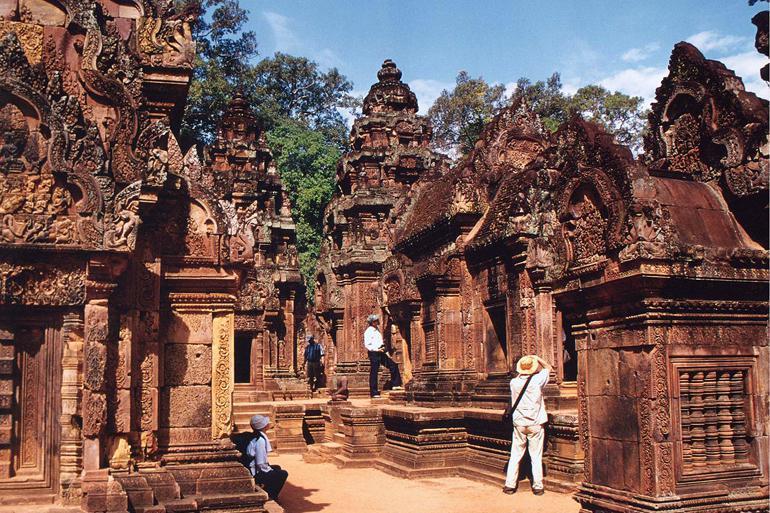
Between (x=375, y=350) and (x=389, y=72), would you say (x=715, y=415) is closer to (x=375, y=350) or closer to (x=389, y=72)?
(x=375, y=350)

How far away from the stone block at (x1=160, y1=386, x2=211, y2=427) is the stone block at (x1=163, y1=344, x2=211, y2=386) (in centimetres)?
8

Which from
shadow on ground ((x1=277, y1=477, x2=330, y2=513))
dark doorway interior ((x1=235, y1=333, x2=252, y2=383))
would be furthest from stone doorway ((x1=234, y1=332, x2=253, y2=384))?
shadow on ground ((x1=277, y1=477, x2=330, y2=513))

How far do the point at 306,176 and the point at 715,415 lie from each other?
33.3 m

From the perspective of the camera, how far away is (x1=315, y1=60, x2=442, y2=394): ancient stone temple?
22.8 m

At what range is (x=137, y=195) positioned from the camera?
7527mm

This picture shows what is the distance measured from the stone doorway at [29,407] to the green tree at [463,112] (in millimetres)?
35360

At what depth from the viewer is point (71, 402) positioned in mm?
7441

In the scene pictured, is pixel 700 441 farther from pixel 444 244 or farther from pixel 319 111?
pixel 319 111

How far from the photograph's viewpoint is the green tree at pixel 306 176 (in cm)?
3744

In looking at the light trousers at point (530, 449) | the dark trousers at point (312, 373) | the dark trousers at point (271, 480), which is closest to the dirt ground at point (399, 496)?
the light trousers at point (530, 449)

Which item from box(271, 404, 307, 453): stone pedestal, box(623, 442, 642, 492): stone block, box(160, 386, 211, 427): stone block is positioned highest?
box(160, 386, 211, 427): stone block

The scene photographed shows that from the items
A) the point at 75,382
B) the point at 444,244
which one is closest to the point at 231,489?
the point at 75,382

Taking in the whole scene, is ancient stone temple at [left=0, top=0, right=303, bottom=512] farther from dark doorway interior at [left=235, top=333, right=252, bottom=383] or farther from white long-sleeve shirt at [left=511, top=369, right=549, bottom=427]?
dark doorway interior at [left=235, top=333, right=252, bottom=383]

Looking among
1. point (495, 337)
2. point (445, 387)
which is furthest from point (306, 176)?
point (495, 337)
